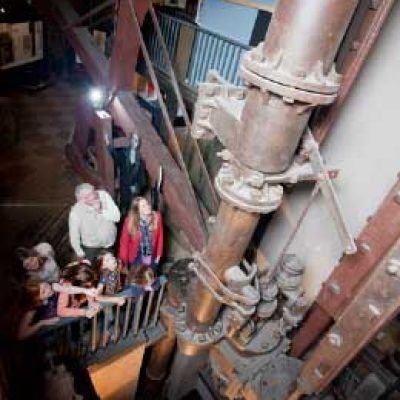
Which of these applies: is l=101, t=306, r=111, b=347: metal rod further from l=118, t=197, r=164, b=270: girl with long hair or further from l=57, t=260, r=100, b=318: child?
l=118, t=197, r=164, b=270: girl with long hair

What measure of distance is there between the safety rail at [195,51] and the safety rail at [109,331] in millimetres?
3395

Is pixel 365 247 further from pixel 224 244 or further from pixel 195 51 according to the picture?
pixel 195 51

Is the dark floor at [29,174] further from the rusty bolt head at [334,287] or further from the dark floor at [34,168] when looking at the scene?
the rusty bolt head at [334,287]

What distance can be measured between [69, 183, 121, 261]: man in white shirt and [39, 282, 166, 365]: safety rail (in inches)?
27.5

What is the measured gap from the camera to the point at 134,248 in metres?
3.70

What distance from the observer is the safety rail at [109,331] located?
130 inches

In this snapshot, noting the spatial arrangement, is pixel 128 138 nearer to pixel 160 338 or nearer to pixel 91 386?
pixel 160 338

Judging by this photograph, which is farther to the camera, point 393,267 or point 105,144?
point 105,144

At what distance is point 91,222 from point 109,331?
1124 mm

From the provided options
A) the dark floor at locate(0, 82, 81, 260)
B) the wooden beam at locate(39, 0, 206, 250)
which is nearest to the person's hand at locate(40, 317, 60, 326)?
the wooden beam at locate(39, 0, 206, 250)

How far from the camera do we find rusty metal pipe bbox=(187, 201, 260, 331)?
87.2 inches

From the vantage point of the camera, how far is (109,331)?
3.62m

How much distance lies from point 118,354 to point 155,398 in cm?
120

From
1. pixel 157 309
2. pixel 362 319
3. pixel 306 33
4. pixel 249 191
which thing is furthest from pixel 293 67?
pixel 157 309
